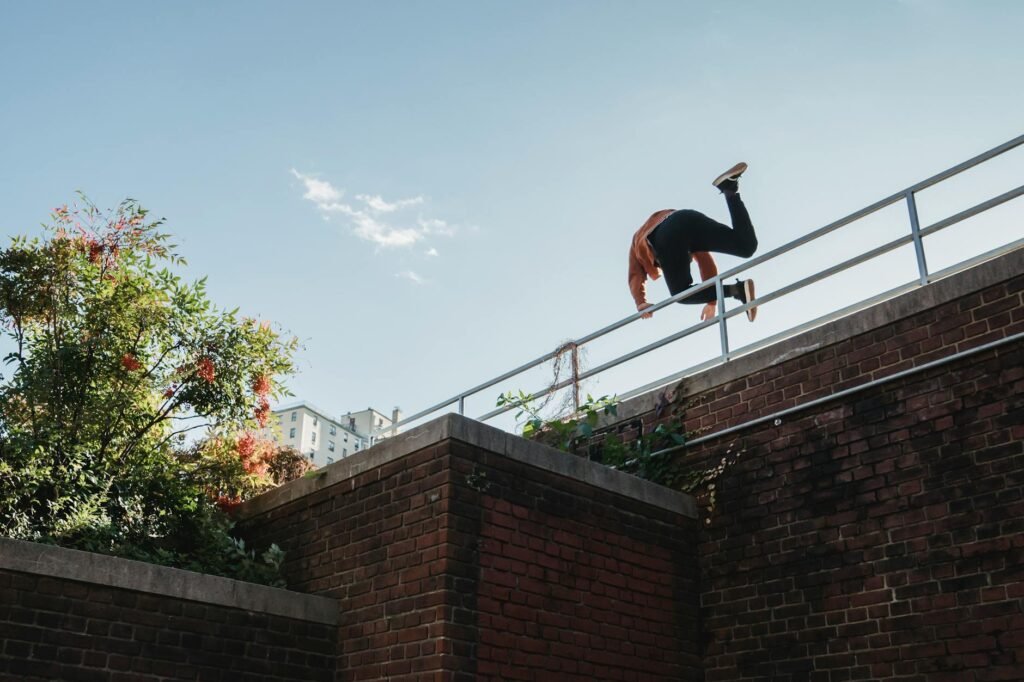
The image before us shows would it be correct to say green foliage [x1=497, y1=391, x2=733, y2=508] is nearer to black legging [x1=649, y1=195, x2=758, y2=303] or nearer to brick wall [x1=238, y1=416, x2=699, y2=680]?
brick wall [x1=238, y1=416, x2=699, y2=680]

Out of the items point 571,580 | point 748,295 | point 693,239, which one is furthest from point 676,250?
point 571,580

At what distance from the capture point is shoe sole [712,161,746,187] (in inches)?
367

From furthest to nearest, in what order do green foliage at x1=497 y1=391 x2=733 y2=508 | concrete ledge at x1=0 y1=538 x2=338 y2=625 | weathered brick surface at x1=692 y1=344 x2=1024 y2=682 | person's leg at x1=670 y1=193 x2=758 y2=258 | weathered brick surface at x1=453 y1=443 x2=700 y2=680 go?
person's leg at x1=670 y1=193 x2=758 y2=258 < green foliage at x1=497 y1=391 x2=733 y2=508 < weathered brick surface at x1=453 y1=443 x2=700 y2=680 < weathered brick surface at x1=692 y1=344 x2=1024 y2=682 < concrete ledge at x1=0 y1=538 x2=338 y2=625

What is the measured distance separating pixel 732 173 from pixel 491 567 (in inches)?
195

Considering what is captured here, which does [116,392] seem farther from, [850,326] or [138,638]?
[850,326]

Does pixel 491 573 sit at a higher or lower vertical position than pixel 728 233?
lower

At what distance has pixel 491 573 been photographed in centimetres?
617

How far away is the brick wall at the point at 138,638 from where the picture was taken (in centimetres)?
550

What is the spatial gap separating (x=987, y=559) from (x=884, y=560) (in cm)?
67

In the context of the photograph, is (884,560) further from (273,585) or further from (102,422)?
(102,422)

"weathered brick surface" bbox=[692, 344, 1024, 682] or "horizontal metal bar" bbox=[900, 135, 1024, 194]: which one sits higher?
"horizontal metal bar" bbox=[900, 135, 1024, 194]

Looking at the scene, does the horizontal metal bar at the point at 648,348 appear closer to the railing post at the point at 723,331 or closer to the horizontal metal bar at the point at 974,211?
the railing post at the point at 723,331

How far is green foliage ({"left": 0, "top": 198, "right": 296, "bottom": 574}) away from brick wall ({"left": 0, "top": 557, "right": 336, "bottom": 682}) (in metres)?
1.33

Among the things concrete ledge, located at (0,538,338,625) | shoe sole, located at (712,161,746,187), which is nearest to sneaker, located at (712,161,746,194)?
shoe sole, located at (712,161,746,187)
